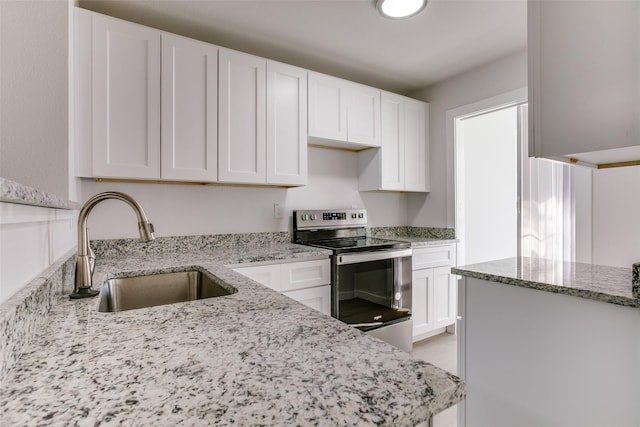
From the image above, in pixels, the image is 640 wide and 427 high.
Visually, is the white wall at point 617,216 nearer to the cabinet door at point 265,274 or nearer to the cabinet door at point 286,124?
the cabinet door at point 286,124

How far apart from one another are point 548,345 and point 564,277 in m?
0.26

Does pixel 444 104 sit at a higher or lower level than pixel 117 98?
higher

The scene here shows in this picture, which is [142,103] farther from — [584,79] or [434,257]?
[434,257]

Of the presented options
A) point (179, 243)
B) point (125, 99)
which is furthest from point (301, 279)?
point (125, 99)

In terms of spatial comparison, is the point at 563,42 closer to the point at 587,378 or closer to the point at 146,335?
the point at 587,378

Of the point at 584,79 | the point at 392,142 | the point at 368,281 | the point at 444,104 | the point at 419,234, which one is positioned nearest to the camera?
the point at 584,79

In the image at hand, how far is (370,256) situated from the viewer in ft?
7.54

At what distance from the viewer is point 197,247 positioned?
2.26 m

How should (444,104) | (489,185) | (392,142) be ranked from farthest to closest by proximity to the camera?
(489,185) → (444,104) → (392,142)

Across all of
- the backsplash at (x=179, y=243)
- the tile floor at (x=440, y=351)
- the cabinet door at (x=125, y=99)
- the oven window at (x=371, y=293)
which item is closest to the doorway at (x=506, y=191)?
the tile floor at (x=440, y=351)

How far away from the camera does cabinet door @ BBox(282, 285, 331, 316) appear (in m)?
2.06

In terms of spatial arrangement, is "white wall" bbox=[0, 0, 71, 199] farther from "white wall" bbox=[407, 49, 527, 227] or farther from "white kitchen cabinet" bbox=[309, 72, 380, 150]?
"white wall" bbox=[407, 49, 527, 227]

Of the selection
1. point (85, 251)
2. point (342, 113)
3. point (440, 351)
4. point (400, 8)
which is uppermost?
point (400, 8)

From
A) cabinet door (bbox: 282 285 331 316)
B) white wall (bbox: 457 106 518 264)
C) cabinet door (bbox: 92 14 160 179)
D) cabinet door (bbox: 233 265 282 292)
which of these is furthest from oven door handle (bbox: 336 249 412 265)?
cabinet door (bbox: 92 14 160 179)
